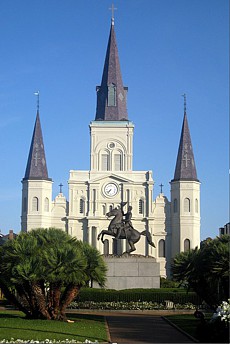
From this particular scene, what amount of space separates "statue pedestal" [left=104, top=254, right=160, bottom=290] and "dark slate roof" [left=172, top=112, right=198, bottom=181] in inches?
1979

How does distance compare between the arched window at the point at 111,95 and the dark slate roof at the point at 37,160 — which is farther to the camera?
the arched window at the point at 111,95

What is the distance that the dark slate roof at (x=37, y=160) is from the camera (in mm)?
89750

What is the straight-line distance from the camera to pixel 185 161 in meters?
89.3

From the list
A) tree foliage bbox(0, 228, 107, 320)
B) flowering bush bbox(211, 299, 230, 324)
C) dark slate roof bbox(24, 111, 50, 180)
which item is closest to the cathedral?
dark slate roof bbox(24, 111, 50, 180)

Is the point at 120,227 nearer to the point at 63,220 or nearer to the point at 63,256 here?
the point at 63,256

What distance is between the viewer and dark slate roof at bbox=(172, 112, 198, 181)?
88750 millimetres

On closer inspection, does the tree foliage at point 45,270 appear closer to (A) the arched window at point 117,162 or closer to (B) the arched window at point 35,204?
(B) the arched window at point 35,204

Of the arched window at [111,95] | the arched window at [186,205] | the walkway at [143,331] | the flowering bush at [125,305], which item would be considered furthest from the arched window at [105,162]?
the walkway at [143,331]

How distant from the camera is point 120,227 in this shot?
40625mm

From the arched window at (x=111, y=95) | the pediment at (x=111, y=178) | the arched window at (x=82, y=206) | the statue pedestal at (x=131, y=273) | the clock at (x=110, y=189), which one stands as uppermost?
the arched window at (x=111, y=95)

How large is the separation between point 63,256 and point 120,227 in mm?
15831

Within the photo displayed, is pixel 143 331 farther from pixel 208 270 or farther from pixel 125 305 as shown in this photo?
pixel 125 305

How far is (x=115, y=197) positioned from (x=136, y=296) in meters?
52.5

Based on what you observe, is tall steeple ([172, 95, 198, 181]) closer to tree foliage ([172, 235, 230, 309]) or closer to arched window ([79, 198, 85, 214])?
arched window ([79, 198, 85, 214])
